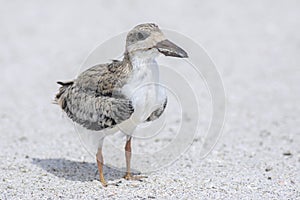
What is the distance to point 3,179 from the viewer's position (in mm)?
7137

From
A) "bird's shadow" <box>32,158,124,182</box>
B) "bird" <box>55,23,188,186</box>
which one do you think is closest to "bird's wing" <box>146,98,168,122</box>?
"bird" <box>55,23,188,186</box>

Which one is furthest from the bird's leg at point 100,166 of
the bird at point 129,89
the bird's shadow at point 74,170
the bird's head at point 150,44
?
the bird's head at point 150,44

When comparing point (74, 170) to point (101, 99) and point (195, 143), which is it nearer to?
point (101, 99)

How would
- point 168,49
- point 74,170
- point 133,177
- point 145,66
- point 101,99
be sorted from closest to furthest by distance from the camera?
1. point 168,49
2. point 145,66
3. point 101,99
4. point 133,177
5. point 74,170

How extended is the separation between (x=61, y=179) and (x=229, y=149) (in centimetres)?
269

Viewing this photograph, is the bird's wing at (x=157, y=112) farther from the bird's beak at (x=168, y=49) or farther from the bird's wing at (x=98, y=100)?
Answer: the bird's beak at (x=168, y=49)

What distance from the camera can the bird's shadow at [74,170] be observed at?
749 cm

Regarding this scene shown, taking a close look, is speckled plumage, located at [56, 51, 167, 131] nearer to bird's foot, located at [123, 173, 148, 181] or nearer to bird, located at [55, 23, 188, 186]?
bird, located at [55, 23, 188, 186]

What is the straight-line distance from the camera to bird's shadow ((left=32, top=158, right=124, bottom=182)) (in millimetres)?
7488

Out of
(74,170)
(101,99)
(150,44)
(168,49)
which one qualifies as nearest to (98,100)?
(101,99)

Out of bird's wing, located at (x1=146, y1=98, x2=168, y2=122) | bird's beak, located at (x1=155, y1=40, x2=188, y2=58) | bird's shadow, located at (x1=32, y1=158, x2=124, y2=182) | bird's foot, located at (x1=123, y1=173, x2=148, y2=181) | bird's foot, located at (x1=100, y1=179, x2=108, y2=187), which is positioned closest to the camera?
bird's beak, located at (x1=155, y1=40, x2=188, y2=58)

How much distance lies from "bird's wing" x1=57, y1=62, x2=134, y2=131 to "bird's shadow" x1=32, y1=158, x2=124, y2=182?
761 mm

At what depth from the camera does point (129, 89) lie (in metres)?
6.61

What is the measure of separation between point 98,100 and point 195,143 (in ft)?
8.26
